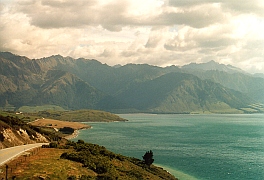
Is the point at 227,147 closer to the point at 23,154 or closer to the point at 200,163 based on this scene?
the point at 200,163

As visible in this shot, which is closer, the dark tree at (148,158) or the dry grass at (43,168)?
the dry grass at (43,168)

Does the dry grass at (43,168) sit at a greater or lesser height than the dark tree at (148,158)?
greater

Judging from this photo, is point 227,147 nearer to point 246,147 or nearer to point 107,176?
point 246,147

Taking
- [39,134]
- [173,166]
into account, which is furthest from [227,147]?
[39,134]

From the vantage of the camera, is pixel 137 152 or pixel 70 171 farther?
pixel 137 152

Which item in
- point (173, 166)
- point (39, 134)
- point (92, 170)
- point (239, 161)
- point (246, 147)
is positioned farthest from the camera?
point (246, 147)

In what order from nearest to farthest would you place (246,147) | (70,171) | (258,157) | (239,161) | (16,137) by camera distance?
(70,171), (16,137), (239,161), (258,157), (246,147)

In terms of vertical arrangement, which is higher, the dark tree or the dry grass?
the dry grass

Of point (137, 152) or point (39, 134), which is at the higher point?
point (39, 134)

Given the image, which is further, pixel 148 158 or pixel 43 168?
pixel 148 158

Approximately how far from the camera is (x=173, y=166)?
133000 mm

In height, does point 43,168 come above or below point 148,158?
above

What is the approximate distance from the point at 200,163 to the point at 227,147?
6487cm

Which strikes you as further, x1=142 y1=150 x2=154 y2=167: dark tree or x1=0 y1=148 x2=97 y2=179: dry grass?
x1=142 y1=150 x2=154 y2=167: dark tree
